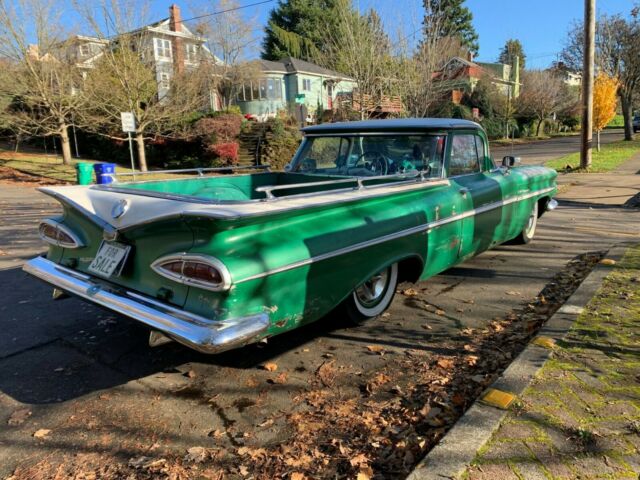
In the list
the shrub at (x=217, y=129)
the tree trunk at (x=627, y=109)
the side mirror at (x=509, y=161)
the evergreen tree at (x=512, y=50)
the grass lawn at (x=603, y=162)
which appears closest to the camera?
the side mirror at (x=509, y=161)

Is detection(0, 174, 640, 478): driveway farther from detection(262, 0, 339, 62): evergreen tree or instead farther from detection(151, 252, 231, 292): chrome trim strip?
detection(262, 0, 339, 62): evergreen tree

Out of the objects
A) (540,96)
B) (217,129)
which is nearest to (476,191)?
(217,129)

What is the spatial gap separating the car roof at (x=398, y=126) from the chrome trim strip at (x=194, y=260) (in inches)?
108

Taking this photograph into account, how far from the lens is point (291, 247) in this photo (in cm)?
284

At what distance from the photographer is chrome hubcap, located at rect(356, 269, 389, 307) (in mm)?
3873

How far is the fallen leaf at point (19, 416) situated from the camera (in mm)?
2746

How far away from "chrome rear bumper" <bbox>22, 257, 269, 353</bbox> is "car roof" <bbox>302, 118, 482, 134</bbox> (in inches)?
107

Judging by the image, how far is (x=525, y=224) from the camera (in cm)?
624

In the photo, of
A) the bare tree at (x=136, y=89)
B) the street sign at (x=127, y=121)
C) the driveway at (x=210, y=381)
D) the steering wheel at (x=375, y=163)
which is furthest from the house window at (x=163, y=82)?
the steering wheel at (x=375, y=163)

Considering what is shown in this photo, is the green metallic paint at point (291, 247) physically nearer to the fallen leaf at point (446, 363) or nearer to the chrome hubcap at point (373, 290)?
the chrome hubcap at point (373, 290)

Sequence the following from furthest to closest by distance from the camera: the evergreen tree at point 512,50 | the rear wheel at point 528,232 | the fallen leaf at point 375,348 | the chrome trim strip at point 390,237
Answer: the evergreen tree at point 512,50 < the rear wheel at point 528,232 < the fallen leaf at point 375,348 < the chrome trim strip at point 390,237

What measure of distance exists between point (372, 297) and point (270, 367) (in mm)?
1040

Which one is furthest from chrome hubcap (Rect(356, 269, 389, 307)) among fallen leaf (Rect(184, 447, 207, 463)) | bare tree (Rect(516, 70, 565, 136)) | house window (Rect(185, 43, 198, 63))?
bare tree (Rect(516, 70, 565, 136))

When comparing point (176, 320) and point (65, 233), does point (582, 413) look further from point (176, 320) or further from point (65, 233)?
point (65, 233)
